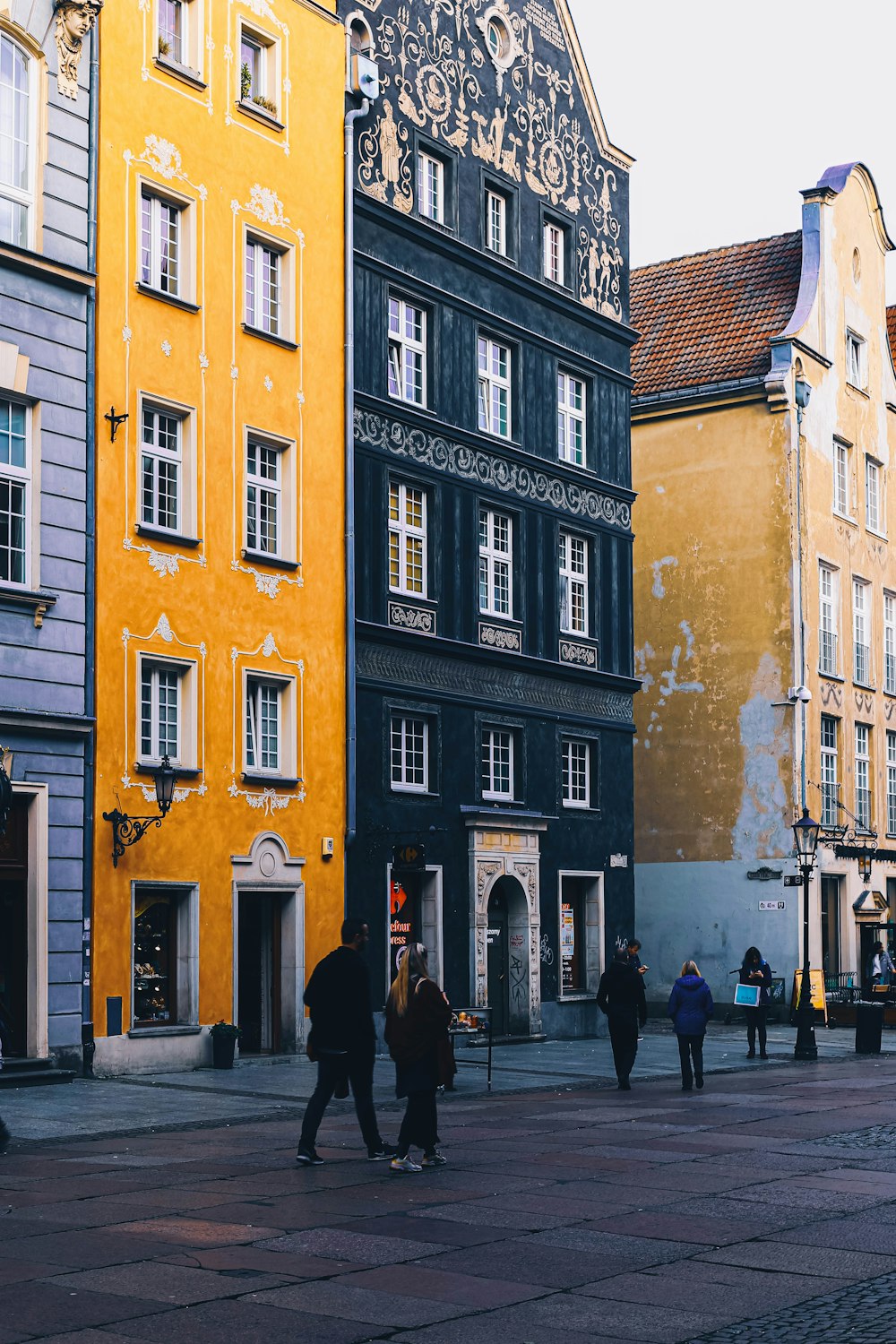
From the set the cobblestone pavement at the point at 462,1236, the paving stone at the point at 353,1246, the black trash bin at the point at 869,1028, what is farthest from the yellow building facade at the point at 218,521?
the paving stone at the point at 353,1246

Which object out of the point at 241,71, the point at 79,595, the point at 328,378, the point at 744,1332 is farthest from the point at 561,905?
the point at 744,1332

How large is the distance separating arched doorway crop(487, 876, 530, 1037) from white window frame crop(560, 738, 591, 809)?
2.46 metres

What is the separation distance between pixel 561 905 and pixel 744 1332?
25.0 metres

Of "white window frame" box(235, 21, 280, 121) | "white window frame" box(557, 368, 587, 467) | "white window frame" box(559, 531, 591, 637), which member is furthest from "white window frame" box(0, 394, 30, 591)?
"white window frame" box(557, 368, 587, 467)

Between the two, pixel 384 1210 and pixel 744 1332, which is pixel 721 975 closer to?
pixel 384 1210

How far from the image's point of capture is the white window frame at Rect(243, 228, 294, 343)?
2694 centimetres

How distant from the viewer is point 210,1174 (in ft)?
46.0

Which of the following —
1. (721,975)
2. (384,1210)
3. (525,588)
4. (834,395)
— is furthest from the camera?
(834,395)

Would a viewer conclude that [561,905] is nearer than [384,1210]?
No

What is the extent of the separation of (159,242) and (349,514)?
5106 mm

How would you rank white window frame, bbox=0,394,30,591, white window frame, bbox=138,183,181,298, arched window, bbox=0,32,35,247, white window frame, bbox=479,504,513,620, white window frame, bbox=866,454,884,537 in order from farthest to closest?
1. white window frame, bbox=866,454,884,537
2. white window frame, bbox=479,504,513,620
3. white window frame, bbox=138,183,181,298
4. arched window, bbox=0,32,35,247
5. white window frame, bbox=0,394,30,591

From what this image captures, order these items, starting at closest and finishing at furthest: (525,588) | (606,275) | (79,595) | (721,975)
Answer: (79,595)
(525,588)
(606,275)
(721,975)

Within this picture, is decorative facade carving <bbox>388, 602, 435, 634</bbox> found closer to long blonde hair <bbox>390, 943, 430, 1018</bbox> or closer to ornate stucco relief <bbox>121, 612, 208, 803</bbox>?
ornate stucco relief <bbox>121, 612, 208, 803</bbox>

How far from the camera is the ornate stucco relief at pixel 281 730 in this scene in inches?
1013
